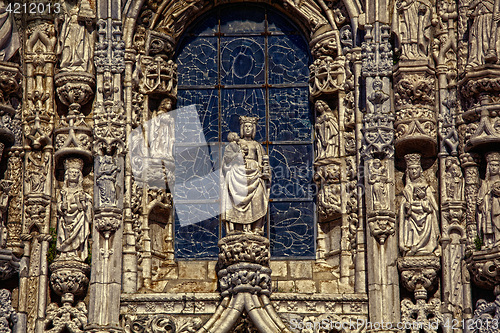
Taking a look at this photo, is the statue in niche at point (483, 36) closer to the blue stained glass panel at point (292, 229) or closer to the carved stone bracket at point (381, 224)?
the carved stone bracket at point (381, 224)

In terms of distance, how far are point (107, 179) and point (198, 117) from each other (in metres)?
2.19

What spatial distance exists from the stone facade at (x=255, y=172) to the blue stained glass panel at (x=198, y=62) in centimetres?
6

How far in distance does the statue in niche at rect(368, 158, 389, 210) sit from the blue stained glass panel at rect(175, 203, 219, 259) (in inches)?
104

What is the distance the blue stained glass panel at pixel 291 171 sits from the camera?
23.2 metres

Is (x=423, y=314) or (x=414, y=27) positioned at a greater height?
(x=414, y=27)

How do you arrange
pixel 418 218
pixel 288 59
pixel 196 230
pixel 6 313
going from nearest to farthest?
pixel 6 313, pixel 418 218, pixel 196 230, pixel 288 59

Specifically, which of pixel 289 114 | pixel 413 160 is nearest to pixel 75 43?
pixel 289 114

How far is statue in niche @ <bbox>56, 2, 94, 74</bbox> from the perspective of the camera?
22.8m

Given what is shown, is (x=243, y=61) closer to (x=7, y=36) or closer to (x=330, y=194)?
(x=330, y=194)

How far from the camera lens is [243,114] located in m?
23.6

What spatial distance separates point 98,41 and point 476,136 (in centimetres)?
602

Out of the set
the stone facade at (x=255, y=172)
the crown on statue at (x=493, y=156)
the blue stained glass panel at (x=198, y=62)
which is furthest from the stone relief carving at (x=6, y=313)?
the crown on statue at (x=493, y=156)

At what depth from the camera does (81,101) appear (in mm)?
22734

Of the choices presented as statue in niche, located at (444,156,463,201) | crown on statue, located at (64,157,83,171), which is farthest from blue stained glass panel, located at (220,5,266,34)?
statue in niche, located at (444,156,463,201)
